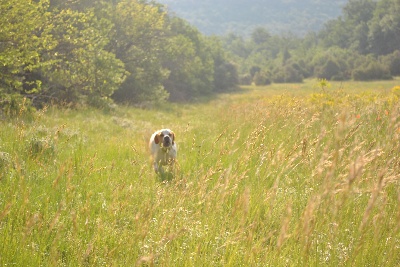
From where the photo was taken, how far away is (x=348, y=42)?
273 ft

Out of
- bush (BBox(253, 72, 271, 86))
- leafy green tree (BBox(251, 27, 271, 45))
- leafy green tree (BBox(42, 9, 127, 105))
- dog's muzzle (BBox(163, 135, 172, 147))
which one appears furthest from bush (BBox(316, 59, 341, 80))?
leafy green tree (BBox(251, 27, 271, 45))

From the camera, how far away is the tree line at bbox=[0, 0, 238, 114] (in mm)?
9297

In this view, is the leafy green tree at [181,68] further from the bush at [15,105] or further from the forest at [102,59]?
the bush at [15,105]

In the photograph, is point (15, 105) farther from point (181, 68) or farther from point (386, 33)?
point (386, 33)

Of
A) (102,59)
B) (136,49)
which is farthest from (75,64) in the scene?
(136,49)

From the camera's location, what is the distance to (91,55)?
45.9 feet

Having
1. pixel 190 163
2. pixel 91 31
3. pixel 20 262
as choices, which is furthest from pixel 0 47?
pixel 20 262

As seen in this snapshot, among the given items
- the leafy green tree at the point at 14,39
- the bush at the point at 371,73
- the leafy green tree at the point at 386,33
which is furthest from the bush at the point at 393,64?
the leafy green tree at the point at 14,39

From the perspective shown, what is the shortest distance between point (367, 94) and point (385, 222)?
27.4ft

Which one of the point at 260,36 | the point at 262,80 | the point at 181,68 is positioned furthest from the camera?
the point at 260,36

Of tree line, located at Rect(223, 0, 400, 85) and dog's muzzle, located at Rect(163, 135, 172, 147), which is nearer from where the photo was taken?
dog's muzzle, located at Rect(163, 135, 172, 147)

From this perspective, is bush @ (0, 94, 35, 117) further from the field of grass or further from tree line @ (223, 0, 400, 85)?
tree line @ (223, 0, 400, 85)

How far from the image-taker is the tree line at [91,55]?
366 inches

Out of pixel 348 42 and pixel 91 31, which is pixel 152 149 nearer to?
pixel 91 31
